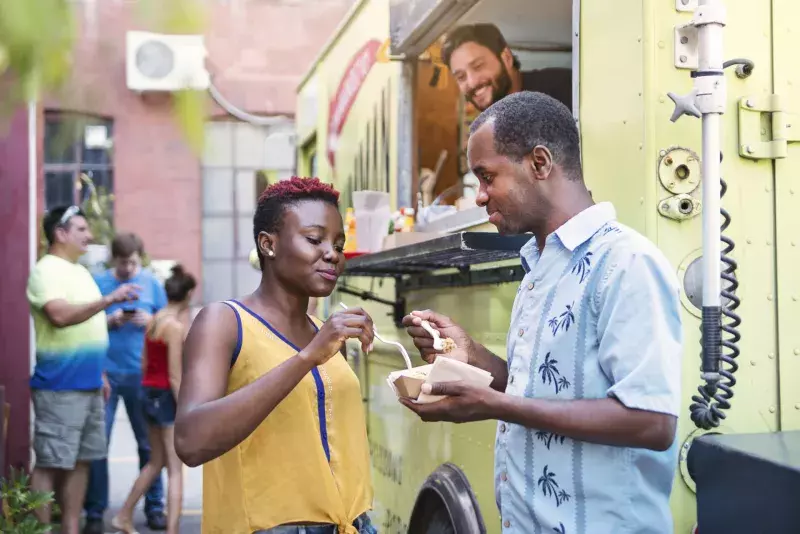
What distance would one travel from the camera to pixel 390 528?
4719 mm

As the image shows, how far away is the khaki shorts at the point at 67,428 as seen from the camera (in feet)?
19.3

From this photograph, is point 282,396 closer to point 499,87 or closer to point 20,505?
point 499,87

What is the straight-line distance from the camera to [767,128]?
2.66m

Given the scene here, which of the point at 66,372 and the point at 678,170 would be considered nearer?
the point at 678,170

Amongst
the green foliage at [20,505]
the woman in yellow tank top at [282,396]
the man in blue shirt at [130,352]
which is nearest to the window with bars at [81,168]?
the man in blue shirt at [130,352]

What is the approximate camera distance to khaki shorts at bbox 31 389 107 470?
5875 millimetres

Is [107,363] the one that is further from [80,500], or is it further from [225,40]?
[225,40]

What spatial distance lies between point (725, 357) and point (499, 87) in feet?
7.99

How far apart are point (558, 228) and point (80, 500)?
466cm

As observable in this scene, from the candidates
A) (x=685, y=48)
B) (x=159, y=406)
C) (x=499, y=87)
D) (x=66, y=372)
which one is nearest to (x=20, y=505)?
(x=66, y=372)

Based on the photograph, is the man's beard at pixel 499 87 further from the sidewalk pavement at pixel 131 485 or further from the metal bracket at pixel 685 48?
the sidewalk pavement at pixel 131 485

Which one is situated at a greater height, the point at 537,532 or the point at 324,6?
the point at 324,6

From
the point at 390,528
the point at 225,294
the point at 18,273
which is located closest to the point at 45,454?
the point at 18,273

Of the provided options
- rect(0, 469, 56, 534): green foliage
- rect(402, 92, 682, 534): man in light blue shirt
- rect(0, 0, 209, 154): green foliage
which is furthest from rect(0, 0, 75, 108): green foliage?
rect(0, 469, 56, 534): green foliage
